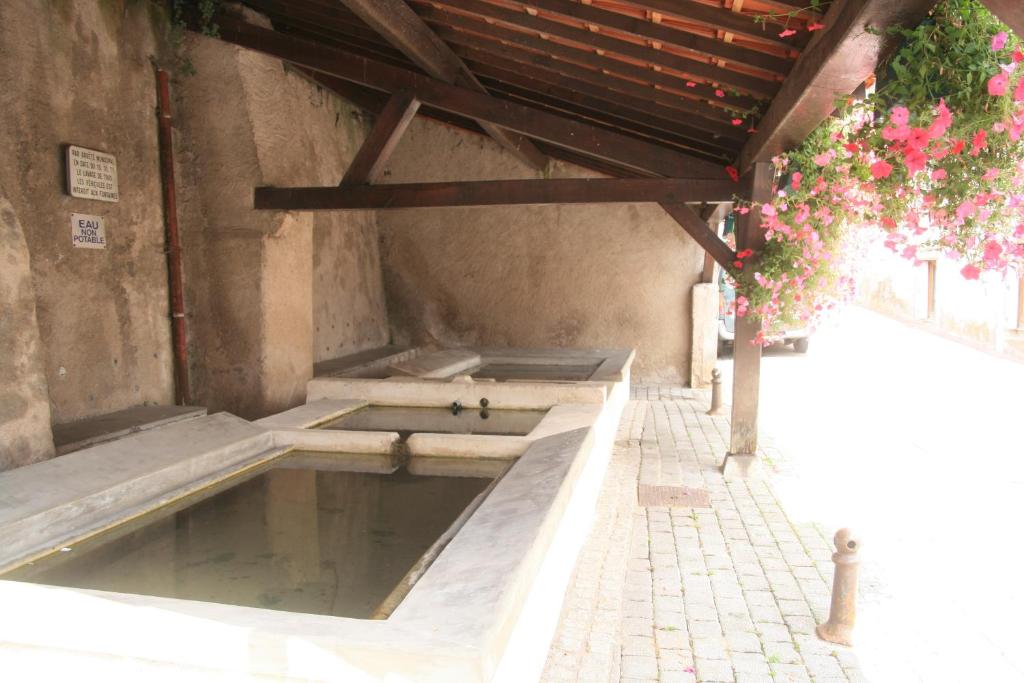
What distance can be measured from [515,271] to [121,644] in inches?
317

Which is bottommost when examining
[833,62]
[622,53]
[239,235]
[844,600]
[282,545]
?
[844,600]

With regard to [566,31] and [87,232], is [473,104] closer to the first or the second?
[566,31]

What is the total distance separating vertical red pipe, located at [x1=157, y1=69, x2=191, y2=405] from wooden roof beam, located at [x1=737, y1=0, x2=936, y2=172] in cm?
427

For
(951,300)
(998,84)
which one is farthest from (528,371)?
(951,300)

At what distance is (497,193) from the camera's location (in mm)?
5789

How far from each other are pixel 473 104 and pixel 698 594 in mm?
3676

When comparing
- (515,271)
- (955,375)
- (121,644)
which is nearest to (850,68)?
(121,644)

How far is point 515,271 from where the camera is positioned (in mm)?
9719

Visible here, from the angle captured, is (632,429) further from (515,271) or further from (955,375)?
(955,375)

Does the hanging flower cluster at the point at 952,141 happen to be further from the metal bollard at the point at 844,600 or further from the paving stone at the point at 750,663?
the paving stone at the point at 750,663

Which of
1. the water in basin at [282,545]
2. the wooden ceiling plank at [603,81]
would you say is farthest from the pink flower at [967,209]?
the wooden ceiling plank at [603,81]

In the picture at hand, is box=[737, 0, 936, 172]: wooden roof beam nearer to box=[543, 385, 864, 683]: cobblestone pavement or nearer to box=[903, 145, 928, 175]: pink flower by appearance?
box=[903, 145, 928, 175]: pink flower

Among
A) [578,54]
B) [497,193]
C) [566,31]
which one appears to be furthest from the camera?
[497,193]

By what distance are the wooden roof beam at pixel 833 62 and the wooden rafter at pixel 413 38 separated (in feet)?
7.08
